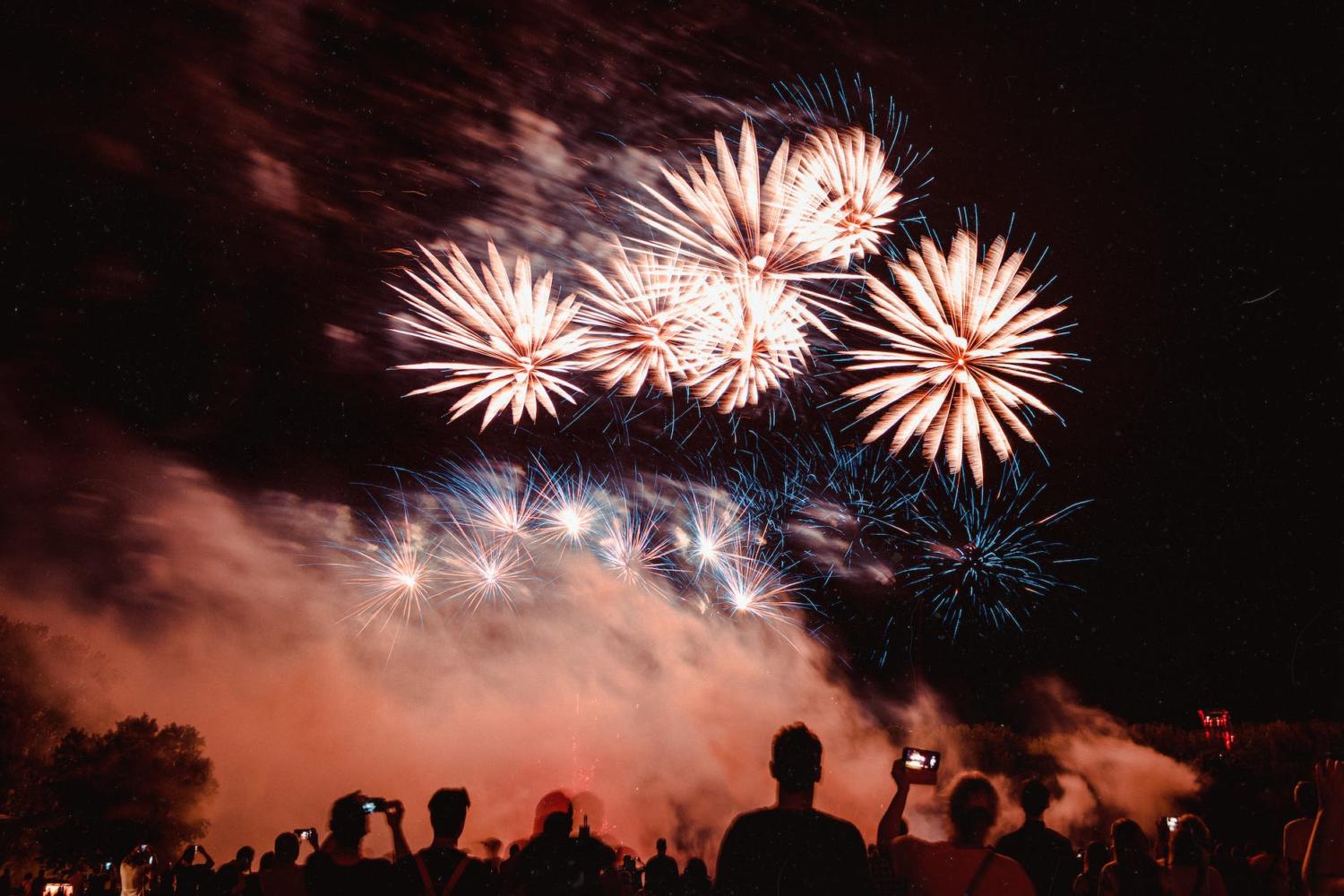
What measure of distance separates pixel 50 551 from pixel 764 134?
16502 millimetres

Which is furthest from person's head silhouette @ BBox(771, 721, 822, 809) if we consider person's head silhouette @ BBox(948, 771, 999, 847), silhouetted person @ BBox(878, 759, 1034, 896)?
person's head silhouette @ BBox(948, 771, 999, 847)

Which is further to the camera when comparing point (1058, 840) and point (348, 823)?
point (1058, 840)

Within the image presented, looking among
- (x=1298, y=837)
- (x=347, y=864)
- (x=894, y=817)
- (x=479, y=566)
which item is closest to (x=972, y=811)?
(x=894, y=817)

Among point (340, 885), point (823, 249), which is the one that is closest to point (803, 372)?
point (823, 249)

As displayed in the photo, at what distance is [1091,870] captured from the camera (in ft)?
15.1

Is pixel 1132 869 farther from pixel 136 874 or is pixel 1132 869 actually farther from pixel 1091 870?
pixel 136 874

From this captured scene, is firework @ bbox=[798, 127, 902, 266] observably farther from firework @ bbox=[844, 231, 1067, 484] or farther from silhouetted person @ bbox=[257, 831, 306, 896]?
silhouetted person @ bbox=[257, 831, 306, 896]

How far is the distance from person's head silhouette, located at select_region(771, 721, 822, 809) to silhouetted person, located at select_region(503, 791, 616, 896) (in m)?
1.07

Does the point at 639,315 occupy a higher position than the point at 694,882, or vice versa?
the point at 639,315

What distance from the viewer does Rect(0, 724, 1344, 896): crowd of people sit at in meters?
2.23

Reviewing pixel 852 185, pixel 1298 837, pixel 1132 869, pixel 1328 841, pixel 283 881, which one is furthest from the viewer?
pixel 852 185

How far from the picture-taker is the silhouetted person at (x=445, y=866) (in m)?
2.96

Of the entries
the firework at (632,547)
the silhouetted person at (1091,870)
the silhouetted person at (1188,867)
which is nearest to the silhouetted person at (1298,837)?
the silhouetted person at (1188,867)

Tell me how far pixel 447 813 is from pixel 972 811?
2.15m
